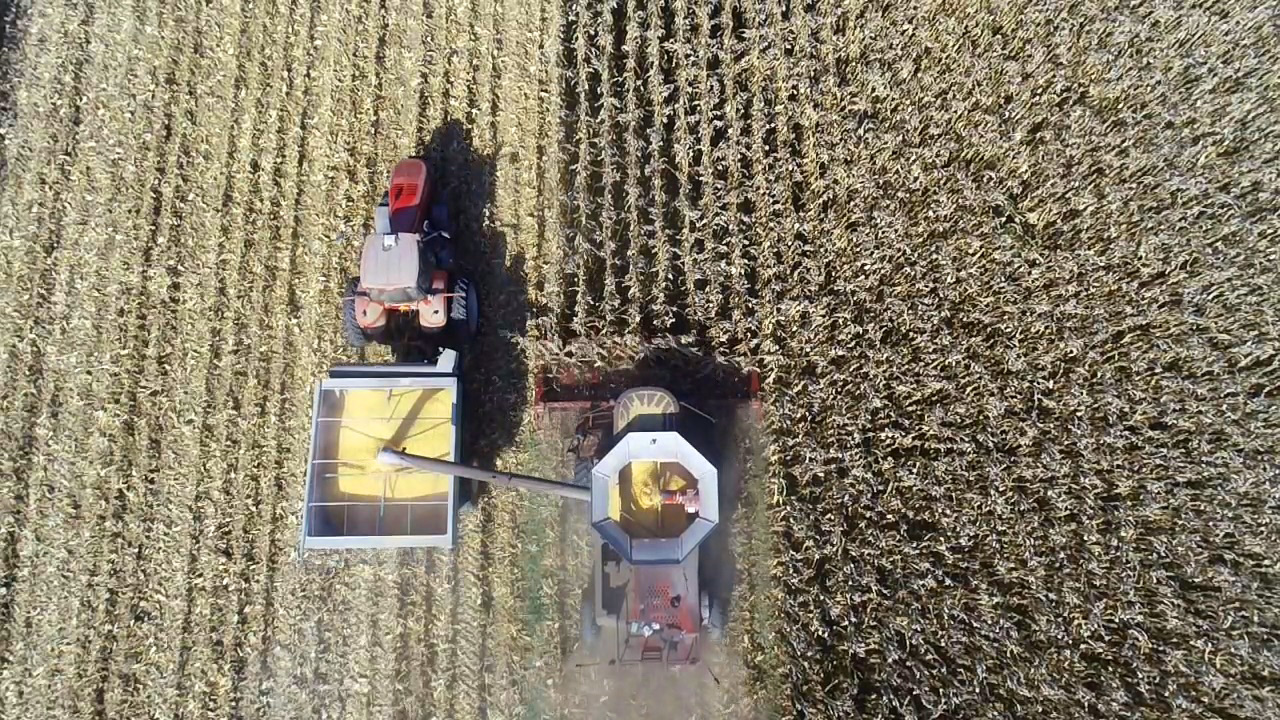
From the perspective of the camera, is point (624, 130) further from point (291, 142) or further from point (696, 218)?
point (291, 142)

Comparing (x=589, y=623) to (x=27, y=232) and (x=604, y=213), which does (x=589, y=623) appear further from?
(x=27, y=232)

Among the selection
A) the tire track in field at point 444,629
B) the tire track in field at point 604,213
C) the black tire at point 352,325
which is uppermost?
the tire track in field at point 604,213

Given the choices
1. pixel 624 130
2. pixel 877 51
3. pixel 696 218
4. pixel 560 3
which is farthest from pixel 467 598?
pixel 877 51

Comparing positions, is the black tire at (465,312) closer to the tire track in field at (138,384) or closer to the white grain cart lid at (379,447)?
the white grain cart lid at (379,447)

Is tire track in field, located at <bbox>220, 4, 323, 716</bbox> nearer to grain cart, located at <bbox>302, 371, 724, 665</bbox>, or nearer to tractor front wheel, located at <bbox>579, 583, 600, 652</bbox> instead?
grain cart, located at <bbox>302, 371, 724, 665</bbox>

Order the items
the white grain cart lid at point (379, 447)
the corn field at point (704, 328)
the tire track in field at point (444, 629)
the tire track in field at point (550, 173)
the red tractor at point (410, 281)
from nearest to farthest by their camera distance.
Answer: the white grain cart lid at point (379, 447)
the red tractor at point (410, 281)
the corn field at point (704, 328)
the tire track in field at point (444, 629)
the tire track in field at point (550, 173)

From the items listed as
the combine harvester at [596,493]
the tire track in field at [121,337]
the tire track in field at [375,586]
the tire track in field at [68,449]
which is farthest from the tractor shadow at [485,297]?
the tire track in field at [68,449]

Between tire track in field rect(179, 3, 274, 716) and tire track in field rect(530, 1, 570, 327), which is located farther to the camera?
tire track in field rect(530, 1, 570, 327)

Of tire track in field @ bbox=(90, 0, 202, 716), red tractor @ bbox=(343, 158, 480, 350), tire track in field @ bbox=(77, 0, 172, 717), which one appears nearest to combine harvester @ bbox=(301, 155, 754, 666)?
red tractor @ bbox=(343, 158, 480, 350)
